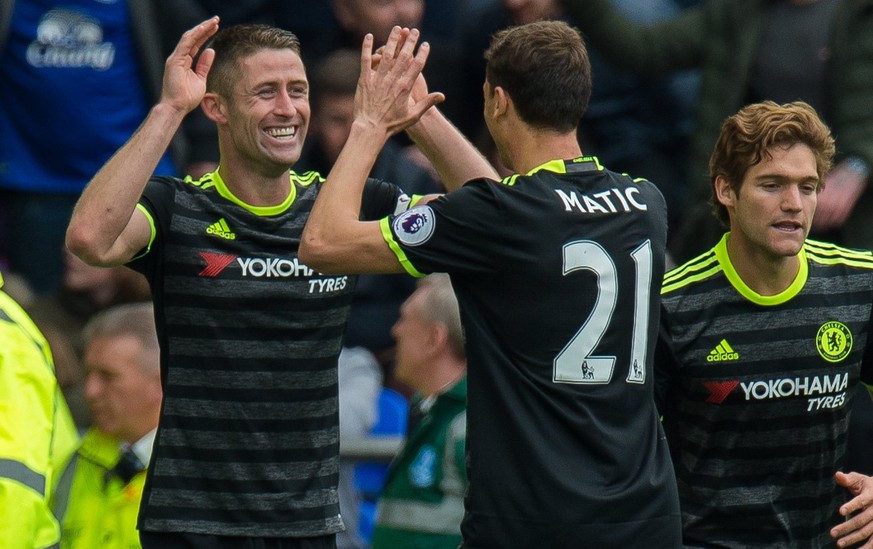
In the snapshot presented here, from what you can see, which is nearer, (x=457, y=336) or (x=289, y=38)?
(x=289, y=38)

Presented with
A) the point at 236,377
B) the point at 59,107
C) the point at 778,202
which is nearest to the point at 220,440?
the point at 236,377

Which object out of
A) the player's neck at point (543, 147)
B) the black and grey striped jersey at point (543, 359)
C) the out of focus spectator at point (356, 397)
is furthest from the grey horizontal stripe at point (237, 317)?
the out of focus spectator at point (356, 397)

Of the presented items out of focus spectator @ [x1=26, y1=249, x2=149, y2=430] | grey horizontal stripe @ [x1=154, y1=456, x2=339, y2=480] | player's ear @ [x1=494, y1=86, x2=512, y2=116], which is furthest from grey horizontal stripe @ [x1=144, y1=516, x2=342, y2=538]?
out of focus spectator @ [x1=26, y1=249, x2=149, y2=430]

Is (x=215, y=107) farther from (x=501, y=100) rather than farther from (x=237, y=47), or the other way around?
(x=501, y=100)

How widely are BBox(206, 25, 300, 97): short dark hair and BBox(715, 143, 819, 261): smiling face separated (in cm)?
155

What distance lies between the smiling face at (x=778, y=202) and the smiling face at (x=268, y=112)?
1.42 m

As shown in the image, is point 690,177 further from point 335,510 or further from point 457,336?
point 335,510

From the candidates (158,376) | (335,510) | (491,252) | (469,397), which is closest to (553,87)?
(491,252)

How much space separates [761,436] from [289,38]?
1.99 metres

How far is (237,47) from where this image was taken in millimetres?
5527

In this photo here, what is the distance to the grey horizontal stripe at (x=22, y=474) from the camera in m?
3.68

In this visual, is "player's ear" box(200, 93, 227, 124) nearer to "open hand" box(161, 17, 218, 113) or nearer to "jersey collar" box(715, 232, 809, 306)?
"open hand" box(161, 17, 218, 113)

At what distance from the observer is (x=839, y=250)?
214 inches

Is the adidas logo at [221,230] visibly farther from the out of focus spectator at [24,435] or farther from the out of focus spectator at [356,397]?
the out of focus spectator at [356,397]
